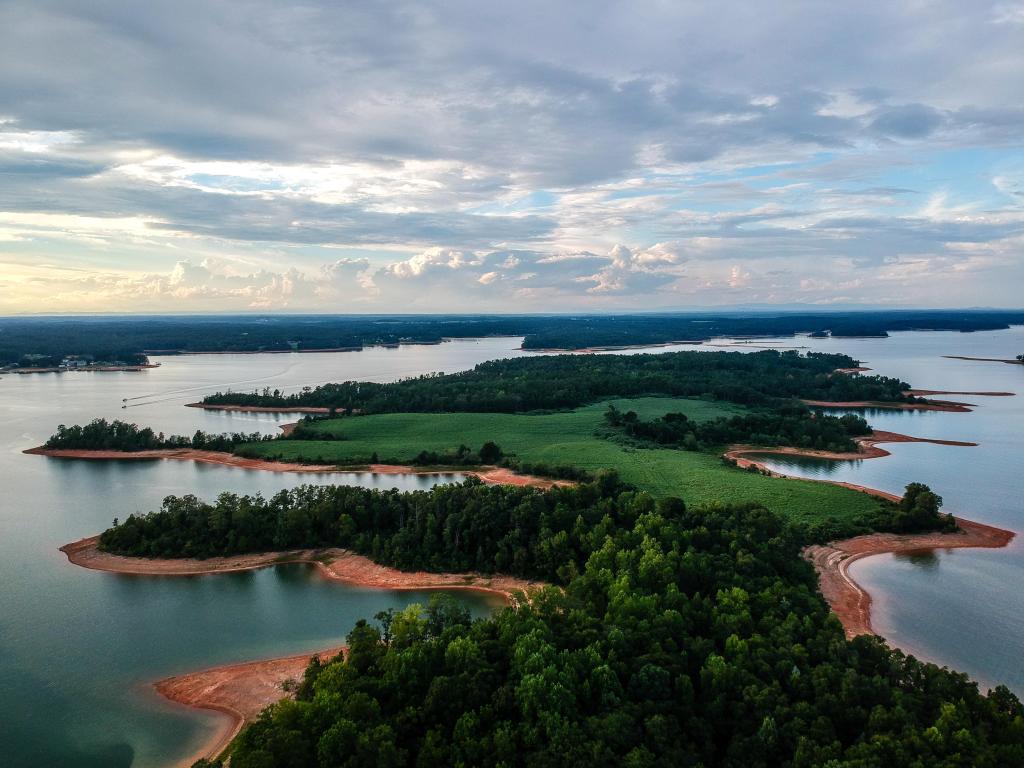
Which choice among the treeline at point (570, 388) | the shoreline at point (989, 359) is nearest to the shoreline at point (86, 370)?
the treeline at point (570, 388)

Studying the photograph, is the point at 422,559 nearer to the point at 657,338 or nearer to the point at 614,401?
the point at 614,401

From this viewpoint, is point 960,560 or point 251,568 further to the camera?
point 960,560

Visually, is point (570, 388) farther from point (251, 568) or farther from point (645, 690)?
point (645, 690)

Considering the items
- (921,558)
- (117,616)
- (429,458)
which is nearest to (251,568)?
(117,616)

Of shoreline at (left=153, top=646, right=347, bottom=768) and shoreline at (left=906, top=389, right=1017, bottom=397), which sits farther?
shoreline at (left=906, top=389, right=1017, bottom=397)

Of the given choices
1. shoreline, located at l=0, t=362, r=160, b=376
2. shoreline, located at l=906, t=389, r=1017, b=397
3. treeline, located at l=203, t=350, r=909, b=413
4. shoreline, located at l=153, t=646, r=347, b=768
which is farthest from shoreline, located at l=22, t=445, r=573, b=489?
shoreline, located at l=0, t=362, r=160, b=376

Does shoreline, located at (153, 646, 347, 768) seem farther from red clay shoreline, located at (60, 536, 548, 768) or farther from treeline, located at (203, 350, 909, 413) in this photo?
treeline, located at (203, 350, 909, 413)

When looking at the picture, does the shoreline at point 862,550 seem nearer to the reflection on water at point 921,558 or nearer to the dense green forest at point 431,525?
the reflection on water at point 921,558
